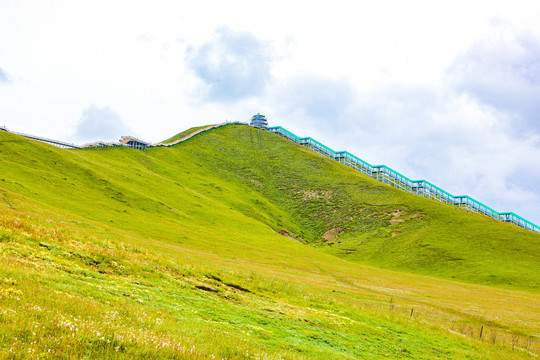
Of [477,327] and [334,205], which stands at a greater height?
[334,205]

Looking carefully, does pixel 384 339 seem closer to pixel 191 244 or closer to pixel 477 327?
pixel 477 327

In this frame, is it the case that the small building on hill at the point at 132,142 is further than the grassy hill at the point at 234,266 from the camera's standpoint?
Yes

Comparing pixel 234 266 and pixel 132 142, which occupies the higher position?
pixel 132 142

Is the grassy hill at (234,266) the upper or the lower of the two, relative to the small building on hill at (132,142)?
lower

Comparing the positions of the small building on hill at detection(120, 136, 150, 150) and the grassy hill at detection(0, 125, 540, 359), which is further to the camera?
the small building on hill at detection(120, 136, 150, 150)

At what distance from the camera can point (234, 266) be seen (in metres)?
47.8

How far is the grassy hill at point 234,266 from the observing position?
499 inches

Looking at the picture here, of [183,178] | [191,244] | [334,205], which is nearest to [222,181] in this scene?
[183,178]

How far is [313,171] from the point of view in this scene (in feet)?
627

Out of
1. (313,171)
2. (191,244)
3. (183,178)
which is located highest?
(313,171)

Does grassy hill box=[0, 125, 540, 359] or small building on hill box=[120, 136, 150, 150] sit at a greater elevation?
small building on hill box=[120, 136, 150, 150]

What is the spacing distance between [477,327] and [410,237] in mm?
84847

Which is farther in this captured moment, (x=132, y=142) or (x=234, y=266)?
(x=132, y=142)

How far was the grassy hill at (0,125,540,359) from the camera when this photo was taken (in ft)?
41.6
